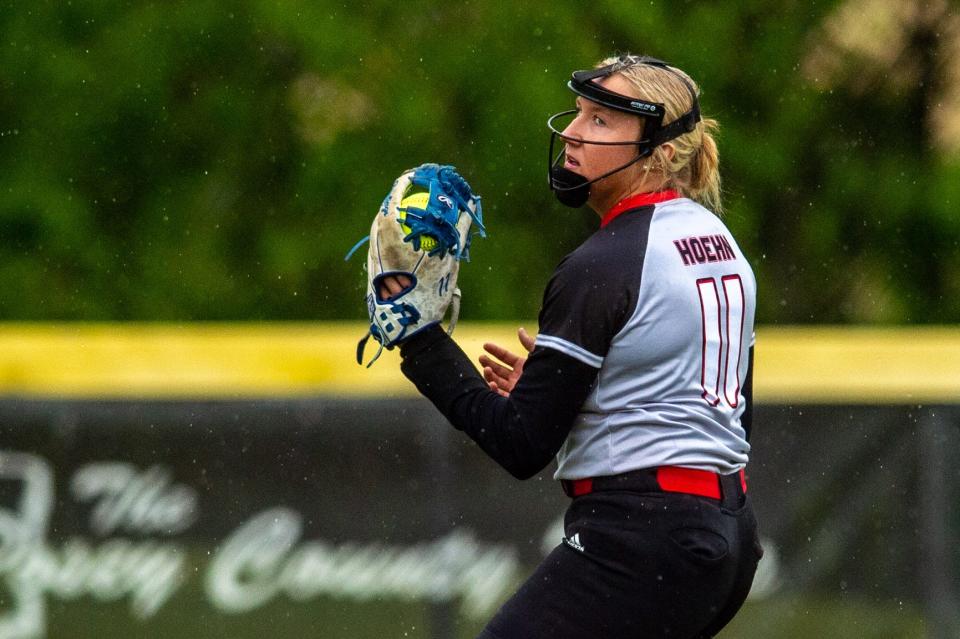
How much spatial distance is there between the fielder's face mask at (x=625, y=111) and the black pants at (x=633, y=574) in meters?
0.70

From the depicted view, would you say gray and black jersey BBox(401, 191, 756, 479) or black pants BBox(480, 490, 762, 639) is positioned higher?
gray and black jersey BBox(401, 191, 756, 479)

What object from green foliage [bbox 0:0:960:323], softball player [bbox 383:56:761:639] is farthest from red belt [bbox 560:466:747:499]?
green foliage [bbox 0:0:960:323]

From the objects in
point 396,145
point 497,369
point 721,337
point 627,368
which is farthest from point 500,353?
point 396,145

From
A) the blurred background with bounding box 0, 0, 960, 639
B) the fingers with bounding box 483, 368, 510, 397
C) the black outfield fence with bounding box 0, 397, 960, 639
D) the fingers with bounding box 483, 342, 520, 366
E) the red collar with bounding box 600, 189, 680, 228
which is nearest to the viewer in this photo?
the red collar with bounding box 600, 189, 680, 228

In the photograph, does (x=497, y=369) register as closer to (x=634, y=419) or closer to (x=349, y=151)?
(x=634, y=419)

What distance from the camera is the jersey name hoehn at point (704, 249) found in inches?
115

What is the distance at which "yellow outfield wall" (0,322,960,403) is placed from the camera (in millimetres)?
5762

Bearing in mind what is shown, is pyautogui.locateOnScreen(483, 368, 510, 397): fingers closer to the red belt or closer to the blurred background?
the red belt

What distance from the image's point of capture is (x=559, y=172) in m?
3.15

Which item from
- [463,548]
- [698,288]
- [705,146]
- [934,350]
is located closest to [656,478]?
[698,288]

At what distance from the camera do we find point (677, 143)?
3.11 m

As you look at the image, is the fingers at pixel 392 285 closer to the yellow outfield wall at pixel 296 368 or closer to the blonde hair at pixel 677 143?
the blonde hair at pixel 677 143

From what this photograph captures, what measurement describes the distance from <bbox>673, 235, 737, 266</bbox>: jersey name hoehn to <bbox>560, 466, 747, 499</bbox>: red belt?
44 cm

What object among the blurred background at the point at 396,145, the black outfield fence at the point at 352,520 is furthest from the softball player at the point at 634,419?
the blurred background at the point at 396,145
